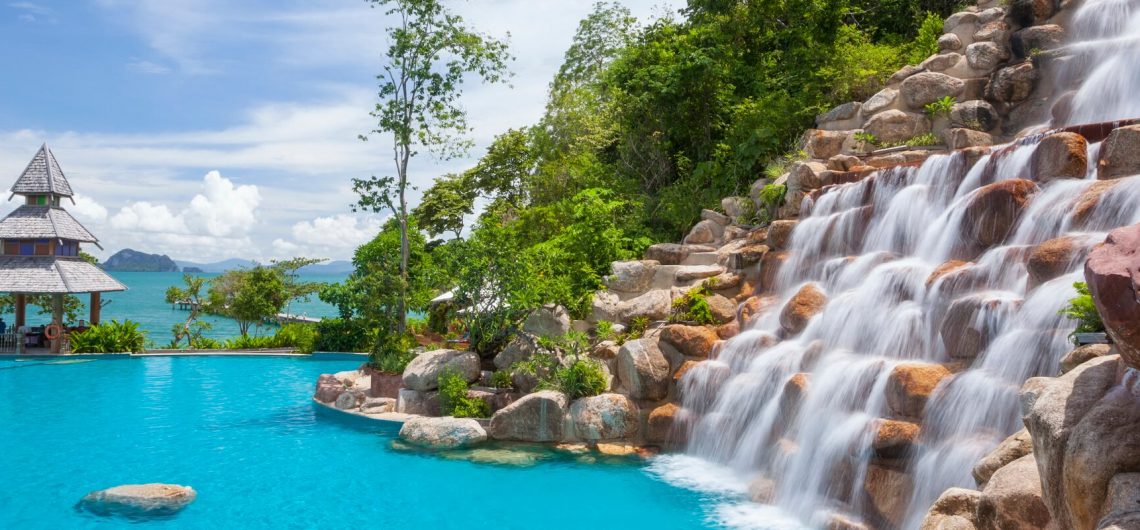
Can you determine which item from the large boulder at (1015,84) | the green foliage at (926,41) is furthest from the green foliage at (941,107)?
the green foliage at (926,41)

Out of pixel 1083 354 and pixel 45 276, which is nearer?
pixel 1083 354

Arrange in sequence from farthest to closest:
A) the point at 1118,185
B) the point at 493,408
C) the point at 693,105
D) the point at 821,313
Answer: the point at 693,105, the point at 493,408, the point at 821,313, the point at 1118,185

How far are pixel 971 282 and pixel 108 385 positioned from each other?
20.7m

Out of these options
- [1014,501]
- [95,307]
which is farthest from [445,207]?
[1014,501]

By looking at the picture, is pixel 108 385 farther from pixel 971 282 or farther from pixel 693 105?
pixel 971 282

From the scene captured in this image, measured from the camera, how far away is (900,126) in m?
16.6

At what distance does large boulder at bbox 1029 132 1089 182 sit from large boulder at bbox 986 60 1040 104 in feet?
17.4

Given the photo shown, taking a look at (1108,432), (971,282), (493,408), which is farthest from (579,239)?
(1108,432)

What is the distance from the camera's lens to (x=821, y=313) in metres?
12.0

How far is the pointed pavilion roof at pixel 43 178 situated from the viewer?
86.5 feet

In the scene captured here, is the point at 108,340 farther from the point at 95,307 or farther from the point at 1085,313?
the point at 1085,313

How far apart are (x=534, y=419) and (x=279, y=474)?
13.8 feet

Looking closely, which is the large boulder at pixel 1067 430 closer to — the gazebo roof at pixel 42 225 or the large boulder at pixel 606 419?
the large boulder at pixel 606 419

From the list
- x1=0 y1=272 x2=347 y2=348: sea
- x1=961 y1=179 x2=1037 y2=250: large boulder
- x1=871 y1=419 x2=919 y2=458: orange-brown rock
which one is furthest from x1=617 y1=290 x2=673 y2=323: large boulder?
x1=0 y1=272 x2=347 y2=348: sea
